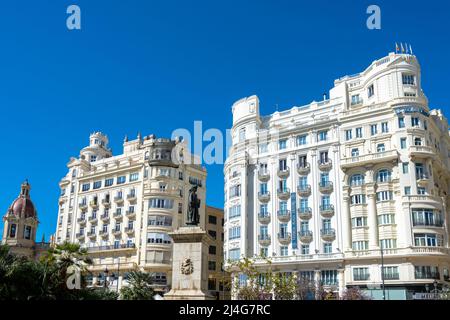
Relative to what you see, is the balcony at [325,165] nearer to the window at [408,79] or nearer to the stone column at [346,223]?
the stone column at [346,223]

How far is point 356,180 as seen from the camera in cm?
5584

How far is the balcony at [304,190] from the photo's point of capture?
58406 mm

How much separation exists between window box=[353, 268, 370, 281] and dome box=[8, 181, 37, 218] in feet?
218

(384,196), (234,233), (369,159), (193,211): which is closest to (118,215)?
(234,233)

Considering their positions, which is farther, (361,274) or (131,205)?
(131,205)

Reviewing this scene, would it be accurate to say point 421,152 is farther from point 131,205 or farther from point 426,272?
point 131,205

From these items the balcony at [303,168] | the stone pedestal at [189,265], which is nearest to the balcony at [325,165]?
the balcony at [303,168]

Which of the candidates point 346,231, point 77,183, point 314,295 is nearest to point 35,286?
point 314,295

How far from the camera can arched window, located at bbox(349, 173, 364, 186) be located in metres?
55.5

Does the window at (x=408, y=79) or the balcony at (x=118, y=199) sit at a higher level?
the window at (x=408, y=79)

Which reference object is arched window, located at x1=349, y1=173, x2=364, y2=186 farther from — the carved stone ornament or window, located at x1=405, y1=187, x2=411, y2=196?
the carved stone ornament

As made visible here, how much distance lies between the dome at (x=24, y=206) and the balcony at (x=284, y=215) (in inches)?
2204

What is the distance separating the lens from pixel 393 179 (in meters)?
53.3

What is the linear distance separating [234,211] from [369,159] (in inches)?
779
